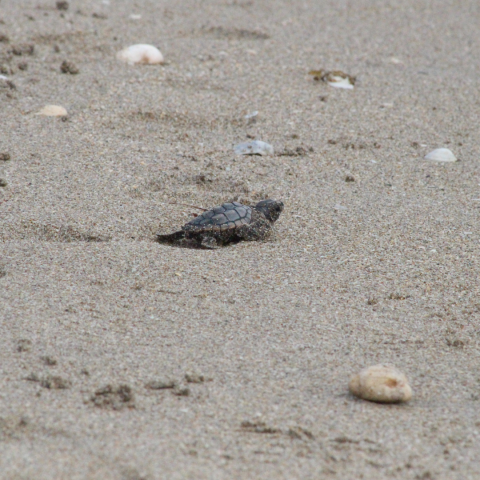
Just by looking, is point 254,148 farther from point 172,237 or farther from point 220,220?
point 172,237

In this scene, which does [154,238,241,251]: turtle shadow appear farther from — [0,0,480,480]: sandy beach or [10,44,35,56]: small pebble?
[10,44,35,56]: small pebble

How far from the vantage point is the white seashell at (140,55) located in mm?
6555

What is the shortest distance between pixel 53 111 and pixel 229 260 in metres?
2.47

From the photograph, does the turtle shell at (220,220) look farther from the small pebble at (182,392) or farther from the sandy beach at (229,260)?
the small pebble at (182,392)

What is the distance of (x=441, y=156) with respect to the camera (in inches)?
215

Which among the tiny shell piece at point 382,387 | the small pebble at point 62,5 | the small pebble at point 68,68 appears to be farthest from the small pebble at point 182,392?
the small pebble at point 62,5

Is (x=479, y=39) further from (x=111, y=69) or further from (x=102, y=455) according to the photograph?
(x=102, y=455)

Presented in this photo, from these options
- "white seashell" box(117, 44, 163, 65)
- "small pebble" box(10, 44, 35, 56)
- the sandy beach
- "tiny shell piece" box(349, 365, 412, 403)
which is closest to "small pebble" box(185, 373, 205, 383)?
the sandy beach

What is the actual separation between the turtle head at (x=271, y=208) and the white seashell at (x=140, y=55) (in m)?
2.90

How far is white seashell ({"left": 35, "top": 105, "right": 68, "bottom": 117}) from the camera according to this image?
544 centimetres

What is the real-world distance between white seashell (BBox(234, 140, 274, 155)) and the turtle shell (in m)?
1.10

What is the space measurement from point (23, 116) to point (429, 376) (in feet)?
13.0

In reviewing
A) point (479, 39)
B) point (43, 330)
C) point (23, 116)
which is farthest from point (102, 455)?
point (479, 39)

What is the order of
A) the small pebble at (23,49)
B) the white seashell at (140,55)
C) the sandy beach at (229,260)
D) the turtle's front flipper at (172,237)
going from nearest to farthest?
1. the sandy beach at (229,260)
2. the turtle's front flipper at (172,237)
3. the small pebble at (23,49)
4. the white seashell at (140,55)
